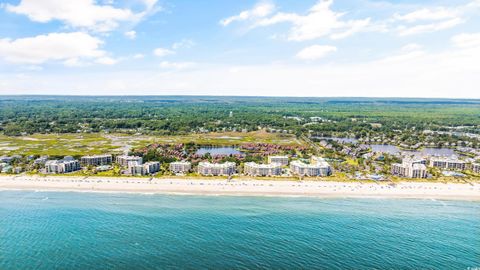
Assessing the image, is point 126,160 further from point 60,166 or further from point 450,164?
point 450,164

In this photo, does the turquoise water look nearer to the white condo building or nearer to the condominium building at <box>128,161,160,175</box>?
the condominium building at <box>128,161,160,175</box>

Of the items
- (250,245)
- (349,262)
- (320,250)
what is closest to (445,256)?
(349,262)

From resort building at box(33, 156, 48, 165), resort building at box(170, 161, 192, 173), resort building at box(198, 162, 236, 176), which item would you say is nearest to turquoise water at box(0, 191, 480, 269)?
resort building at box(198, 162, 236, 176)

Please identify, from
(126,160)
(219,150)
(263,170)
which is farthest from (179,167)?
(219,150)

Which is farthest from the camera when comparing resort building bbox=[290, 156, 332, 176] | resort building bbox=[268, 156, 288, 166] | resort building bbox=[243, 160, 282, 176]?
resort building bbox=[268, 156, 288, 166]

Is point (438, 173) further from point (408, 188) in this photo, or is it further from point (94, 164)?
point (94, 164)
